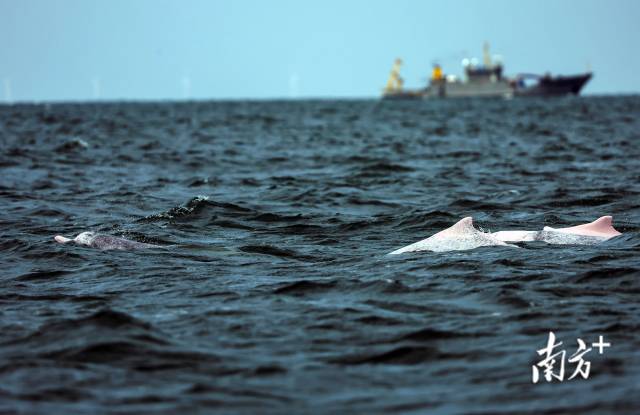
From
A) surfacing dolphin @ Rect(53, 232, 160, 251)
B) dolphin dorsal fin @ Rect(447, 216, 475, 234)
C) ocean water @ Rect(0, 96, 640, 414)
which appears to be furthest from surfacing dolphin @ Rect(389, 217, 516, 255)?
surfacing dolphin @ Rect(53, 232, 160, 251)

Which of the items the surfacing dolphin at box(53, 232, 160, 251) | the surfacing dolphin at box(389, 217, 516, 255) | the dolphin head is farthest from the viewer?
the dolphin head

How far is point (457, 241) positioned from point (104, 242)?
16.5 ft

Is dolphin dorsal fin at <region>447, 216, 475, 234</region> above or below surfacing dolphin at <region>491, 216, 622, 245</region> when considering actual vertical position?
above

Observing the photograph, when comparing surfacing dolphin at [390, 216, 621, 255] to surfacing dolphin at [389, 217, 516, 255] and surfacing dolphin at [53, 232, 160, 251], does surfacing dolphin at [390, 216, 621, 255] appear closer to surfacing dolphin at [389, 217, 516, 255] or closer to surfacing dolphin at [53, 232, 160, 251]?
surfacing dolphin at [389, 217, 516, 255]

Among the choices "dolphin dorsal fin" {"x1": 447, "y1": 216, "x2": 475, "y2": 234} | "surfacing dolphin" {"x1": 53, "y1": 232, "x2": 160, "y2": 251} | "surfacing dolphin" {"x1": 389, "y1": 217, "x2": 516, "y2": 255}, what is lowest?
"surfacing dolphin" {"x1": 53, "y1": 232, "x2": 160, "y2": 251}

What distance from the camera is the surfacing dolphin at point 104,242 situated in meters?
14.5

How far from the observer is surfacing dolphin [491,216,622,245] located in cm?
1412

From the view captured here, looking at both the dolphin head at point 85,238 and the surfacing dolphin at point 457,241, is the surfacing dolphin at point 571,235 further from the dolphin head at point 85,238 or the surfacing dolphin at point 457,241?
the dolphin head at point 85,238

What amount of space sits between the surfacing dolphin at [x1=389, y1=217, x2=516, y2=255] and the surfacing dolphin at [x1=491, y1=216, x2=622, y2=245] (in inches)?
11.6

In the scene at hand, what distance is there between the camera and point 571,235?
1427 centimetres

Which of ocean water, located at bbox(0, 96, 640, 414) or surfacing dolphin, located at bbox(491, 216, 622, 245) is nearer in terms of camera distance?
ocean water, located at bbox(0, 96, 640, 414)

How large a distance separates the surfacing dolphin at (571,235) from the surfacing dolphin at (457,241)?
11.6 inches

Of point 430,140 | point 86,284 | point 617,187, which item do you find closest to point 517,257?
point 86,284

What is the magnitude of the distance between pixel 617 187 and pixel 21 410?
1626 centimetres
